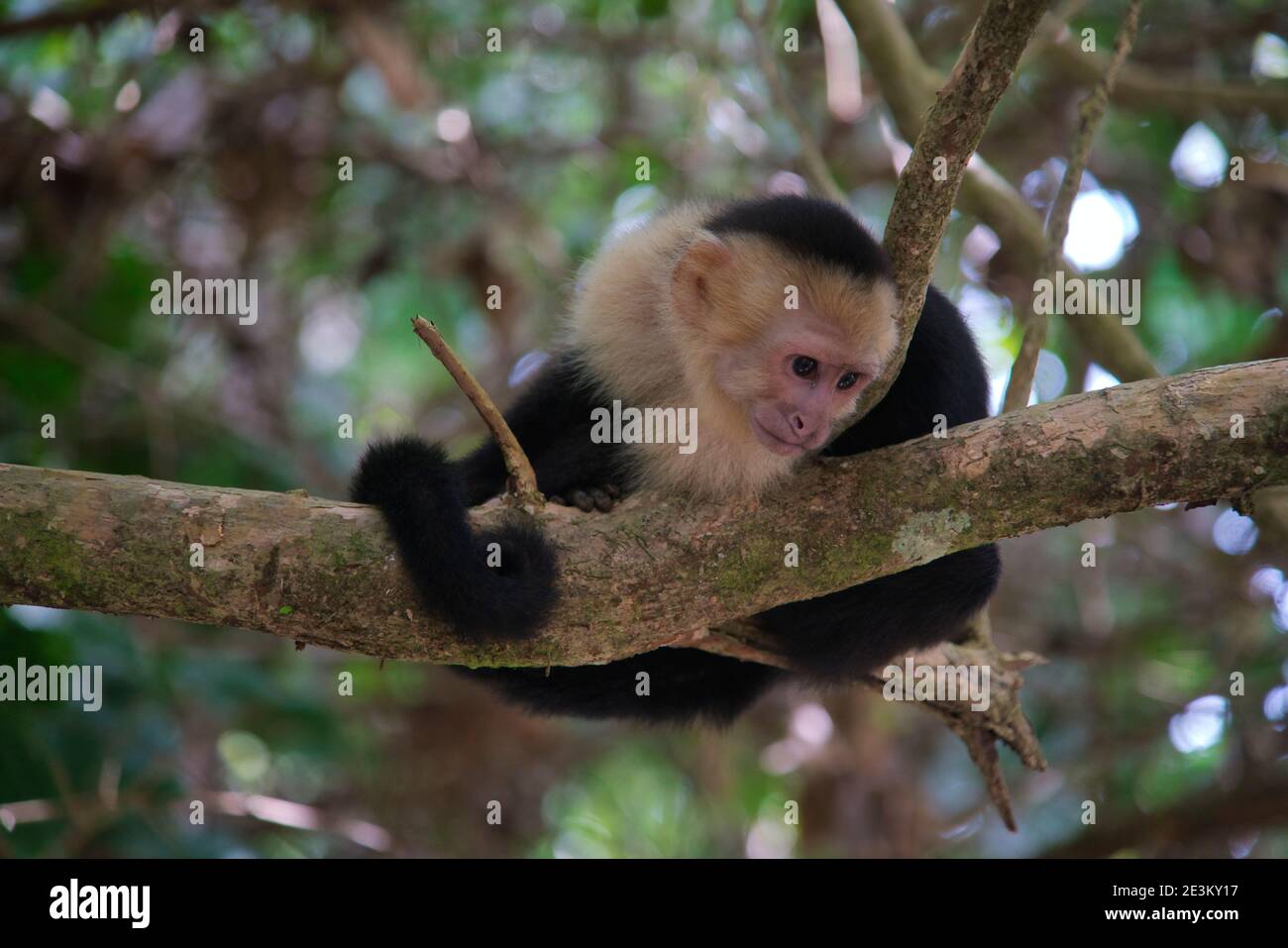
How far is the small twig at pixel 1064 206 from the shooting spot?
172 inches

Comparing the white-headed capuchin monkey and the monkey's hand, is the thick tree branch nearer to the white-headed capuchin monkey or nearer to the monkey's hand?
the white-headed capuchin monkey

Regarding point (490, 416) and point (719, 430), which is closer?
point (490, 416)

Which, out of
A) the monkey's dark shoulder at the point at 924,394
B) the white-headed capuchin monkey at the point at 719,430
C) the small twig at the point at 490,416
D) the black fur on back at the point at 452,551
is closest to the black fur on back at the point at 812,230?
the white-headed capuchin monkey at the point at 719,430

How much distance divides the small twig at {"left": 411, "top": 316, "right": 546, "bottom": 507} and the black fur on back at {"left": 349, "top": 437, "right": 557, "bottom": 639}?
147mm

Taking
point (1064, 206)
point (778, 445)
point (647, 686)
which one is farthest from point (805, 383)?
point (1064, 206)

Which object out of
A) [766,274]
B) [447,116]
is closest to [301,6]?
[447,116]

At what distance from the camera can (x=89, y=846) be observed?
5.73 m

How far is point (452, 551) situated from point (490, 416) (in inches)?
17.5

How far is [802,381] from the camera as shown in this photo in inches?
151

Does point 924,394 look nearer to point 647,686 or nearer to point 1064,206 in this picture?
point 1064,206

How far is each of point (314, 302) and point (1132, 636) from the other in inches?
254

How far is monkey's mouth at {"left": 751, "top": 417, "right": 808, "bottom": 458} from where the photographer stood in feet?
12.2

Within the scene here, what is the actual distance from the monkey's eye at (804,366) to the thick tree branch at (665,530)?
40 centimetres
